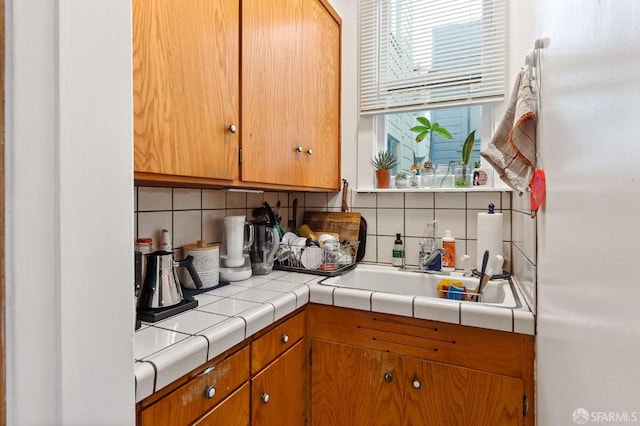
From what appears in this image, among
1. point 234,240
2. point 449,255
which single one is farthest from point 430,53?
point 234,240

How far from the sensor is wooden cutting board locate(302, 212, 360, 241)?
183cm

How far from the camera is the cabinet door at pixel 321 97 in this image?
1.59 m

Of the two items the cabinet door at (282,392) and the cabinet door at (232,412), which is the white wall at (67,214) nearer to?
the cabinet door at (232,412)

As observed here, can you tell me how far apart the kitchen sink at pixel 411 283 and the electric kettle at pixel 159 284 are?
0.59 metres

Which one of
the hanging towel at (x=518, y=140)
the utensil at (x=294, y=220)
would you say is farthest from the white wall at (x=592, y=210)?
the utensil at (x=294, y=220)

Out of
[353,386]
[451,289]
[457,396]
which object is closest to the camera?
[457,396]

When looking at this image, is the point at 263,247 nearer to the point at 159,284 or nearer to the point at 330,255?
the point at 330,255

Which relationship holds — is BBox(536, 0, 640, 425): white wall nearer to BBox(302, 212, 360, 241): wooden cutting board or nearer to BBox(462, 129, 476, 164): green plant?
BBox(462, 129, 476, 164): green plant

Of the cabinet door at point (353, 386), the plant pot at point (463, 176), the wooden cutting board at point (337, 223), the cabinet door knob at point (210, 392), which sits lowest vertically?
the cabinet door at point (353, 386)

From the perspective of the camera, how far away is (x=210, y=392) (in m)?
0.85

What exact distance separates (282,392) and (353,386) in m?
0.27

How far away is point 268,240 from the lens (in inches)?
60.7

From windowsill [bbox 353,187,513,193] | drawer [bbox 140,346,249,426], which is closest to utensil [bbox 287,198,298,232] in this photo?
windowsill [bbox 353,187,513,193]

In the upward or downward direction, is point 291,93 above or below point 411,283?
above
